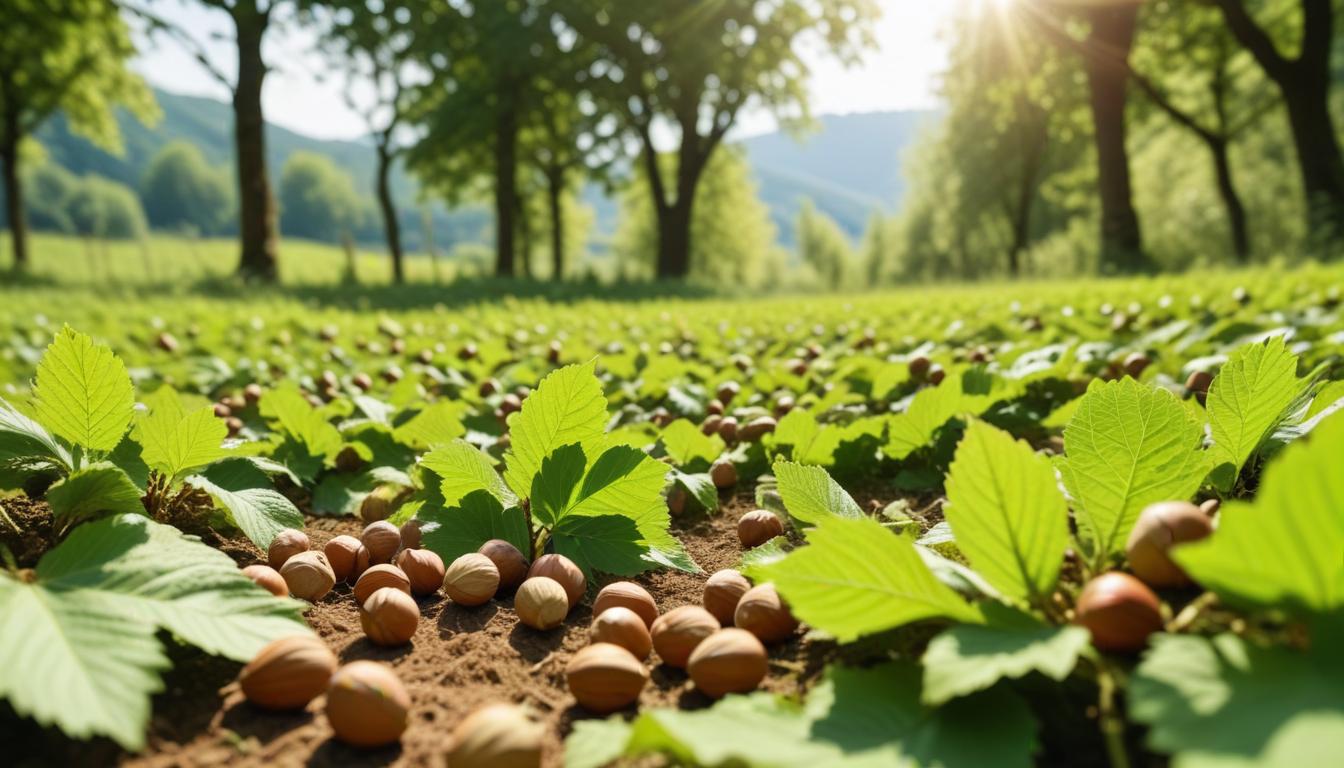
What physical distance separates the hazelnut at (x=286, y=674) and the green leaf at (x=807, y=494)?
0.85 meters

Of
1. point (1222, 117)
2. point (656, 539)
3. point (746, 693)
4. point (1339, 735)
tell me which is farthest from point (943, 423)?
point (1222, 117)

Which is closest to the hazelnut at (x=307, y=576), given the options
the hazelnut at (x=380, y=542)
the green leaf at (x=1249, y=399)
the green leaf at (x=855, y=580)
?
the hazelnut at (x=380, y=542)

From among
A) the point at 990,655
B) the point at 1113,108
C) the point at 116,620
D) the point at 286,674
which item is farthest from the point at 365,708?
the point at 1113,108

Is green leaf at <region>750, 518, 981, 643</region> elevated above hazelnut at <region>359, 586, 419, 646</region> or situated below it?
above

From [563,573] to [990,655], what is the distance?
920mm

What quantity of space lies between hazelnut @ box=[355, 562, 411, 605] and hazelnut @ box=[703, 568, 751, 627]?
645 mm

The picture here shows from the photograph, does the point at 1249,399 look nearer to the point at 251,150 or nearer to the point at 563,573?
the point at 563,573

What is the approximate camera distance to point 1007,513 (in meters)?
0.99

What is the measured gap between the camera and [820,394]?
3.50 metres

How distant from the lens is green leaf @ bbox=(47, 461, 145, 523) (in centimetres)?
130

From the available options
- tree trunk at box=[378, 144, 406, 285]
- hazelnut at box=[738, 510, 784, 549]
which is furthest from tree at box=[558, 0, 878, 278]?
hazelnut at box=[738, 510, 784, 549]

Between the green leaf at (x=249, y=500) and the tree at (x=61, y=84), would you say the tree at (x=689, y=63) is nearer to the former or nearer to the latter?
the tree at (x=61, y=84)

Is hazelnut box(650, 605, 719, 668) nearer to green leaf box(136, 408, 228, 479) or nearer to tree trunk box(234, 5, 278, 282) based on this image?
green leaf box(136, 408, 228, 479)

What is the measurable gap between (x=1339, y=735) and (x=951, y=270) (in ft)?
184
